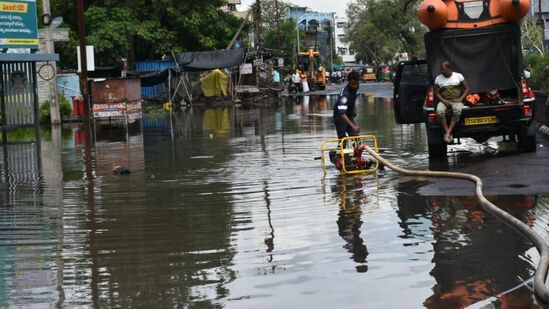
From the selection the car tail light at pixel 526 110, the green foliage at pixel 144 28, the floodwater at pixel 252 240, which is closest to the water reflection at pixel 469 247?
the floodwater at pixel 252 240

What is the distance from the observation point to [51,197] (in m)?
11.5

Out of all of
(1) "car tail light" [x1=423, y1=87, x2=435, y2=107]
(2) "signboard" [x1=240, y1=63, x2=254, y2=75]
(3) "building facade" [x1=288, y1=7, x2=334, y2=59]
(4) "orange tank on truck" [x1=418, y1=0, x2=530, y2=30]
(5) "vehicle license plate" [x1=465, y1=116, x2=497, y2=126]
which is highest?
(3) "building facade" [x1=288, y1=7, x2=334, y2=59]

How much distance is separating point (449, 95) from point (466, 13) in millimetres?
1591

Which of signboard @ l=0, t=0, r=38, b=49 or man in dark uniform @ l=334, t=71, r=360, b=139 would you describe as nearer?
man in dark uniform @ l=334, t=71, r=360, b=139

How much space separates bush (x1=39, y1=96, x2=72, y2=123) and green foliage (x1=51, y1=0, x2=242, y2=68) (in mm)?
9796

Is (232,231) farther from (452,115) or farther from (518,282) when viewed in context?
(452,115)

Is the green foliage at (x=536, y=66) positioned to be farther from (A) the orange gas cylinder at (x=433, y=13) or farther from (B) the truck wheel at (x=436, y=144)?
(A) the orange gas cylinder at (x=433, y=13)

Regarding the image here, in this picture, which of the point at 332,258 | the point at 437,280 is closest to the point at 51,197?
the point at 332,258

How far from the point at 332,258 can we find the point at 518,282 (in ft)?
5.39

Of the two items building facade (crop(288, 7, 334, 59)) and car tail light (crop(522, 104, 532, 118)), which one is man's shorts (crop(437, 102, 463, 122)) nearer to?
car tail light (crop(522, 104, 532, 118))

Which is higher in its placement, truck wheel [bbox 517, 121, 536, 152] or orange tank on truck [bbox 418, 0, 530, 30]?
orange tank on truck [bbox 418, 0, 530, 30]

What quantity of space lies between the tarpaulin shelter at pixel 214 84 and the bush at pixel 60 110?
12384 millimetres

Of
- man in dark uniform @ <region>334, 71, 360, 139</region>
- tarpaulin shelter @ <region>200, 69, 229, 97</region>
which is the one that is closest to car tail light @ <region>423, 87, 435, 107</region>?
man in dark uniform @ <region>334, 71, 360, 139</region>

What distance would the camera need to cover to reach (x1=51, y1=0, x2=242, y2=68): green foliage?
43.1 m
